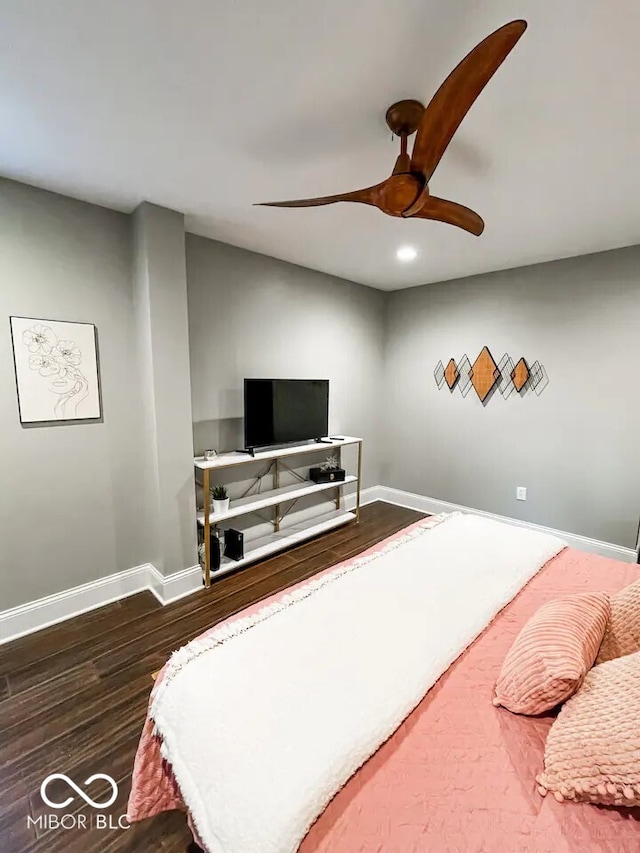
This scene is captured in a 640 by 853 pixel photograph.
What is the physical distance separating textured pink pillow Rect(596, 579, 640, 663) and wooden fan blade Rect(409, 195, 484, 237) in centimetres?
163

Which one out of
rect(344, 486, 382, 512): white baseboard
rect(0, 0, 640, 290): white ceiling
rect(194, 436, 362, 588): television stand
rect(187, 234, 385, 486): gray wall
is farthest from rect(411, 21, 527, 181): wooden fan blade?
rect(344, 486, 382, 512): white baseboard

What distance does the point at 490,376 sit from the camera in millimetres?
3703

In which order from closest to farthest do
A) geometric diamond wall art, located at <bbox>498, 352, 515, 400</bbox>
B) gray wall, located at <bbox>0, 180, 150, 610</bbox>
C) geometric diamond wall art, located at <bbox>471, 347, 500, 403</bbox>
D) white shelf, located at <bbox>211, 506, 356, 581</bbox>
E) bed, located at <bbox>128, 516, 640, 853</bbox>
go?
bed, located at <bbox>128, 516, 640, 853</bbox> < gray wall, located at <bbox>0, 180, 150, 610</bbox> < white shelf, located at <bbox>211, 506, 356, 581</bbox> < geometric diamond wall art, located at <bbox>498, 352, 515, 400</bbox> < geometric diamond wall art, located at <bbox>471, 347, 500, 403</bbox>

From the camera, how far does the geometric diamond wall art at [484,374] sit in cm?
369

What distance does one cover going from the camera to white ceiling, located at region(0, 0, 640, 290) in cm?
112

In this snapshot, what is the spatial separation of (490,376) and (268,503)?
245 cm

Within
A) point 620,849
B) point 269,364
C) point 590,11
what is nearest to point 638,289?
point 590,11

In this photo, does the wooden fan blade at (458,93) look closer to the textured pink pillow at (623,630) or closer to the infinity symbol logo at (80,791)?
the textured pink pillow at (623,630)

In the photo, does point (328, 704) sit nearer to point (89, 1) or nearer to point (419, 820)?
point (419, 820)

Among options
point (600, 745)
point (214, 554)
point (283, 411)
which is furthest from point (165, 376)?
point (600, 745)

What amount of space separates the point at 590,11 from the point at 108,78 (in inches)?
61.1

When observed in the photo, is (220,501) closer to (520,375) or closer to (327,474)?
(327,474)

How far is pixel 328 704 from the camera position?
102 centimetres
